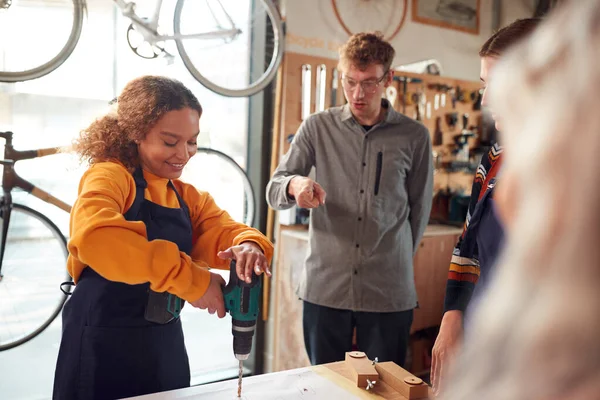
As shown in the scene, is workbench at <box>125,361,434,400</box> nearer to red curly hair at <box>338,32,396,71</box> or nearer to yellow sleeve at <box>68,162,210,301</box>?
yellow sleeve at <box>68,162,210,301</box>

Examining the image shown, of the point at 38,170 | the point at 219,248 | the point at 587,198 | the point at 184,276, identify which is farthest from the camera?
the point at 38,170

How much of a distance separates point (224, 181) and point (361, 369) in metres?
2.16

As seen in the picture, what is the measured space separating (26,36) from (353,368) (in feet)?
7.32

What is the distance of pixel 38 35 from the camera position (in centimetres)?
263

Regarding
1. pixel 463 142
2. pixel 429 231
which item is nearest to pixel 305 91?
pixel 429 231

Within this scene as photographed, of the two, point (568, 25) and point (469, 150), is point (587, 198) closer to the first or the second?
point (568, 25)

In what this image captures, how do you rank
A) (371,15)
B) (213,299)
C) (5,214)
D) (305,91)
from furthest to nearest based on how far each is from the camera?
(371,15) < (305,91) < (5,214) < (213,299)

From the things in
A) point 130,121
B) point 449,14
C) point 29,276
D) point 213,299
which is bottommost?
point 29,276

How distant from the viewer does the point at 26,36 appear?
103 inches

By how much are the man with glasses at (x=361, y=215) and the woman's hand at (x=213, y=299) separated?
98 cm

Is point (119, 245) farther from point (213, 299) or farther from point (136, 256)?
point (213, 299)

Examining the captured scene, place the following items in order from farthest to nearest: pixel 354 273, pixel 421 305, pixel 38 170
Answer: pixel 421 305, pixel 38 170, pixel 354 273

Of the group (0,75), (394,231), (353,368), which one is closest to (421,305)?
(394,231)

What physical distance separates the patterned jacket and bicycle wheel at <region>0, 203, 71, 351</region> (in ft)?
6.81
